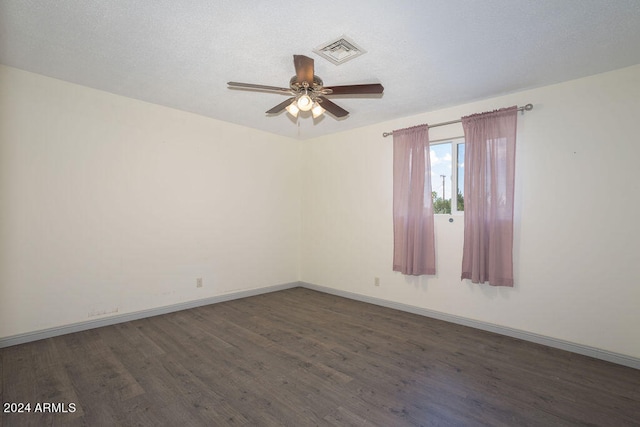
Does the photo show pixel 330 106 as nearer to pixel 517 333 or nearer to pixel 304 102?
pixel 304 102

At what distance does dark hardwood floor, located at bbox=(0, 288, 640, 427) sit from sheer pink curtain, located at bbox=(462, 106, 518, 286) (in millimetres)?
738

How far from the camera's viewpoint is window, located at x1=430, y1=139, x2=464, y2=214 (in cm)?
352

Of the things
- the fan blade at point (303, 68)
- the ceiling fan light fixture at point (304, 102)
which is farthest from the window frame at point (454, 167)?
the fan blade at point (303, 68)

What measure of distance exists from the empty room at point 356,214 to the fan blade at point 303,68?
0.02 m

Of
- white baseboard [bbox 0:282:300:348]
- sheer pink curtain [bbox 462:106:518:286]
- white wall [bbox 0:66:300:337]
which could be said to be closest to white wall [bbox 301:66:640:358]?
sheer pink curtain [bbox 462:106:518:286]

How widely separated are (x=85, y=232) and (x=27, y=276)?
23.4 inches

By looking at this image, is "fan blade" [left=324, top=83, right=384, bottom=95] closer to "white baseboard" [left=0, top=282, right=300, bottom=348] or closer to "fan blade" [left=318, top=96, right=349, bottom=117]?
"fan blade" [left=318, top=96, right=349, bottom=117]

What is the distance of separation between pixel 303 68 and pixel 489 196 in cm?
238

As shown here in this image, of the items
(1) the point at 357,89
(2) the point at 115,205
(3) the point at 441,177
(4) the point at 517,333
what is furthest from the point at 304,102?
A: (4) the point at 517,333

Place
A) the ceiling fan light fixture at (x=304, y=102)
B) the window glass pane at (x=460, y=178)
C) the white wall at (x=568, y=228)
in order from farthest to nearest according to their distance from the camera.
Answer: the window glass pane at (x=460, y=178) → the white wall at (x=568, y=228) → the ceiling fan light fixture at (x=304, y=102)

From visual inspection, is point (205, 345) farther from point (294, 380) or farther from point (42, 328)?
point (42, 328)

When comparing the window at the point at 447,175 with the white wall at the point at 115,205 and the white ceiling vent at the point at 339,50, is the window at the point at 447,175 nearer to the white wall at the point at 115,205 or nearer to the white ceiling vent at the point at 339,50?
the white ceiling vent at the point at 339,50

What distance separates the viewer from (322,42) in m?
2.24

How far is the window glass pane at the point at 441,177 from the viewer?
142 inches
